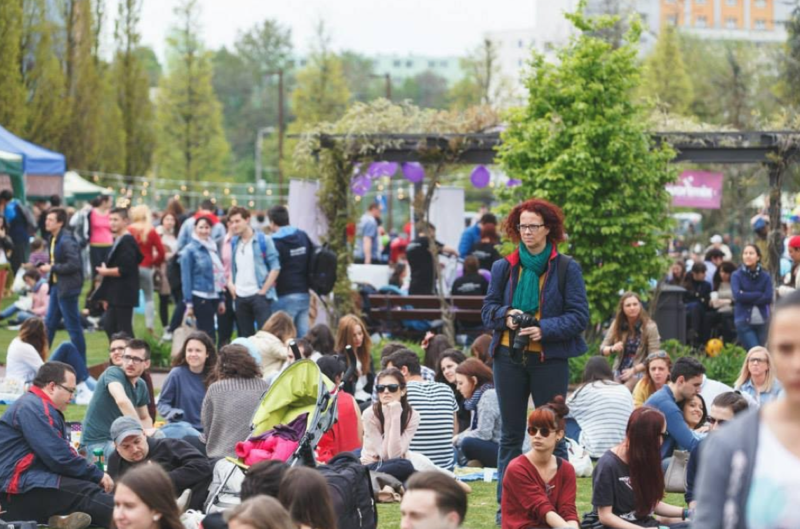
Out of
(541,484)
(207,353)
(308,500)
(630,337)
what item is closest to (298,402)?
(541,484)

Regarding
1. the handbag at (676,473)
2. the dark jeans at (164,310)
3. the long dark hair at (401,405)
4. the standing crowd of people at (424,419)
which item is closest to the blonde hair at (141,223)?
the dark jeans at (164,310)

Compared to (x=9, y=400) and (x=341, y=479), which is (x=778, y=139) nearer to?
(x=9, y=400)

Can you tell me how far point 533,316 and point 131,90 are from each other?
35676 mm

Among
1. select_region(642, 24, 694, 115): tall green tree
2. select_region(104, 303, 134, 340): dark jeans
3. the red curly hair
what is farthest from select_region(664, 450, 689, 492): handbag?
select_region(642, 24, 694, 115): tall green tree

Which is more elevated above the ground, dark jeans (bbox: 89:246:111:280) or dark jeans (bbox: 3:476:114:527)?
dark jeans (bbox: 89:246:111:280)

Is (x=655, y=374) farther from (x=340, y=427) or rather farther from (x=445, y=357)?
(x=340, y=427)

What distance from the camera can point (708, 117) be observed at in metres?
45.7

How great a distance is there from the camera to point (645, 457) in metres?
7.29

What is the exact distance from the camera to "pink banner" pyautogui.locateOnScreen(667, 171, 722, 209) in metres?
21.1

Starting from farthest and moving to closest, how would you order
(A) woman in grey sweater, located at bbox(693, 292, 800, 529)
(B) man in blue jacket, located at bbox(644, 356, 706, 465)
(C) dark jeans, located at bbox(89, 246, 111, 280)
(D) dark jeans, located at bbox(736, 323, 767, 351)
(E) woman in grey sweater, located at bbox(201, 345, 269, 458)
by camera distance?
(C) dark jeans, located at bbox(89, 246, 111, 280) < (D) dark jeans, located at bbox(736, 323, 767, 351) < (B) man in blue jacket, located at bbox(644, 356, 706, 465) < (E) woman in grey sweater, located at bbox(201, 345, 269, 458) < (A) woman in grey sweater, located at bbox(693, 292, 800, 529)

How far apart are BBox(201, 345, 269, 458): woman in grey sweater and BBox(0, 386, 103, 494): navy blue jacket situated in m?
1.03

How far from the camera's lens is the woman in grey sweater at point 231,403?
340 inches

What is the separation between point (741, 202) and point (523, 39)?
95.8 metres

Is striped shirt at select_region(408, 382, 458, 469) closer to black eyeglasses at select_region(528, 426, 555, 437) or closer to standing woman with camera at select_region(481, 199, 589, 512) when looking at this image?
standing woman with camera at select_region(481, 199, 589, 512)
